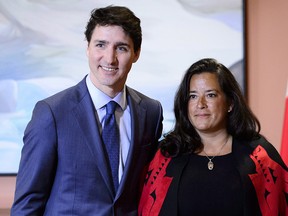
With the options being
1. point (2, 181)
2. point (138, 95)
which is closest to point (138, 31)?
point (138, 95)

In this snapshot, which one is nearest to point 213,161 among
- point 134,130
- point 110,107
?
point 134,130

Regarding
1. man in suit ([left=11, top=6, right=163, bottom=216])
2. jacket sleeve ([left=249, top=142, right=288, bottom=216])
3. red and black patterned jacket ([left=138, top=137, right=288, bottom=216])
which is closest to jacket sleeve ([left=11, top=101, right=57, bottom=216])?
man in suit ([left=11, top=6, right=163, bottom=216])

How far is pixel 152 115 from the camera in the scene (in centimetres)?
182

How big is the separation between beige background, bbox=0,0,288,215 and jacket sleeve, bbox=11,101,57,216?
137 centimetres

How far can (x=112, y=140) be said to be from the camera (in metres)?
1.56

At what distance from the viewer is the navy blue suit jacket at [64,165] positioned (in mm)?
1469

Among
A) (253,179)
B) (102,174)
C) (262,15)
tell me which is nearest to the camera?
(102,174)

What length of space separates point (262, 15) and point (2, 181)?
1914 millimetres

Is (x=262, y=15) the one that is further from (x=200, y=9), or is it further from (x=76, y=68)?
(x=76, y=68)

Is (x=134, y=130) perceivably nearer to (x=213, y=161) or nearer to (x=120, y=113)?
(x=120, y=113)

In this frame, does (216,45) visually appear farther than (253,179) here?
Yes

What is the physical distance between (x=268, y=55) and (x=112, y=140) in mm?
1541

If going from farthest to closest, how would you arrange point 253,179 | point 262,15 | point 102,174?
point 262,15
point 253,179
point 102,174

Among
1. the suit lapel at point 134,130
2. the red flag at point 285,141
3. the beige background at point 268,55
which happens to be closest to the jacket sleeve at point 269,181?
the suit lapel at point 134,130
